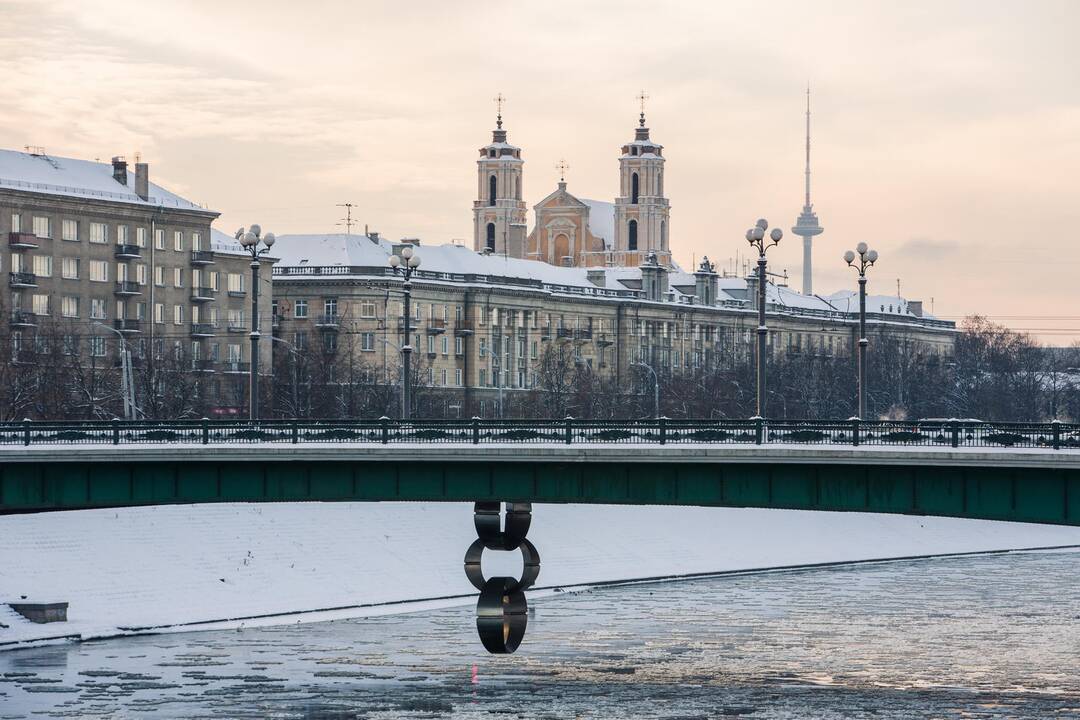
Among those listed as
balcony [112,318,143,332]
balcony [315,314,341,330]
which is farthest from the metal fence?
balcony [315,314,341,330]

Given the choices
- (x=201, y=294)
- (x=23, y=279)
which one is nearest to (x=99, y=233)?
(x=23, y=279)

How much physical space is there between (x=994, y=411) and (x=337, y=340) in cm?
5733

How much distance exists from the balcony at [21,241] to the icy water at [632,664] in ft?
215

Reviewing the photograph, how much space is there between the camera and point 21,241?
150875 millimetres

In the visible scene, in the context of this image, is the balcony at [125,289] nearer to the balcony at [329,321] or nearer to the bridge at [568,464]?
the balcony at [329,321]

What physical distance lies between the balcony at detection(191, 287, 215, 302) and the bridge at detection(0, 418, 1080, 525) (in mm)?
93944

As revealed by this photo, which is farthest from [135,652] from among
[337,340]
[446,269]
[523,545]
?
[446,269]

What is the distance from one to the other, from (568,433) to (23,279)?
9351cm

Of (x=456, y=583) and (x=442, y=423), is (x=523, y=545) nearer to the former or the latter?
(x=442, y=423)

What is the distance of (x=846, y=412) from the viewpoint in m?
181

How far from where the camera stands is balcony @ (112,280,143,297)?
159375mm

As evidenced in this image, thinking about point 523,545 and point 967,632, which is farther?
point 967,632

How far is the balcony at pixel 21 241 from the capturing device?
150500 millimetres

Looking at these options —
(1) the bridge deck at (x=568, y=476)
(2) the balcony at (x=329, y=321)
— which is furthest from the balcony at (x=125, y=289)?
(1) the bridge deck at (x=568, y=476)
